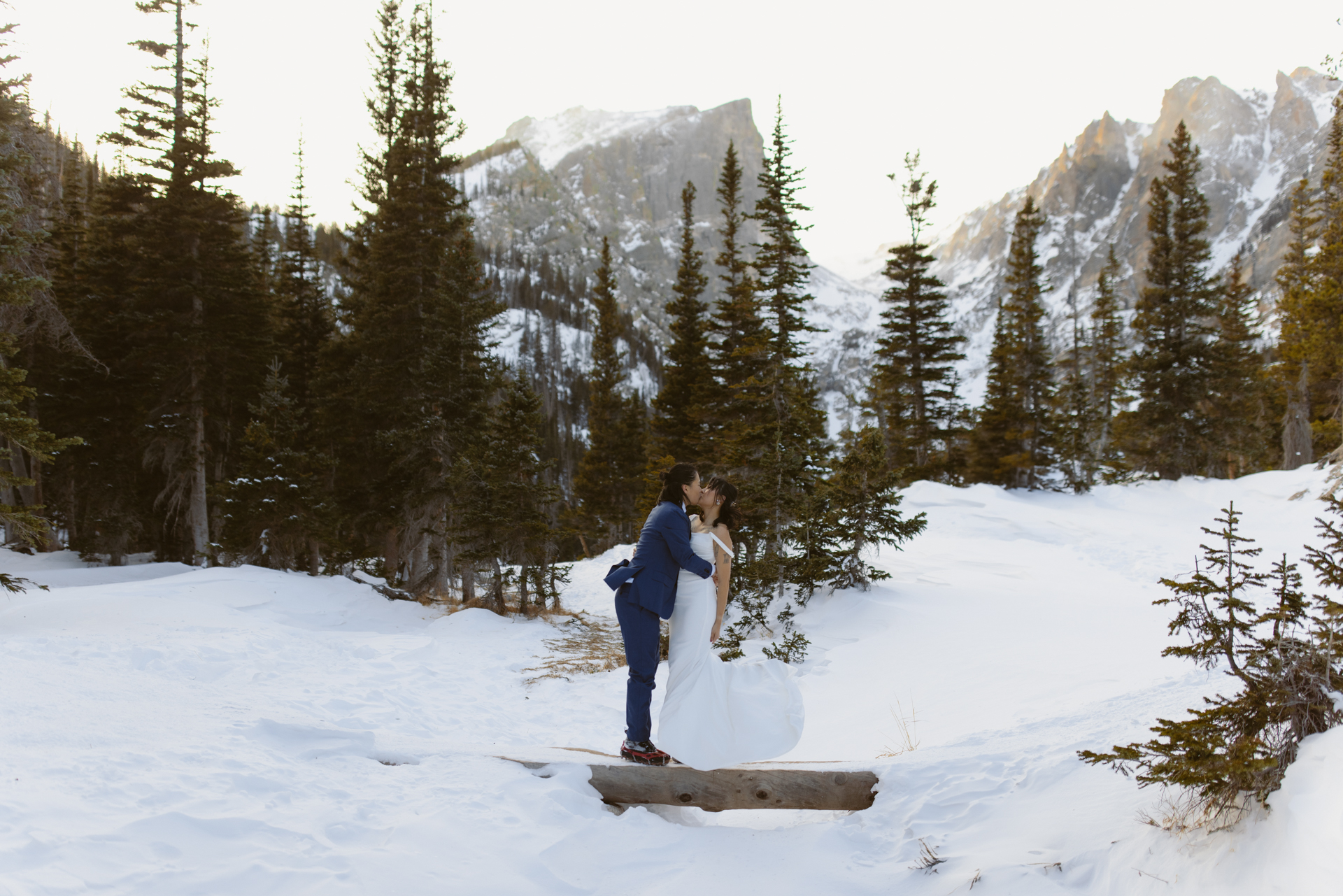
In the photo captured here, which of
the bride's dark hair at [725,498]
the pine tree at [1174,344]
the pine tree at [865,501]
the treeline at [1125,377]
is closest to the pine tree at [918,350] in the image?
the treeline at [1125,377]

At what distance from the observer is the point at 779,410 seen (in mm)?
14672

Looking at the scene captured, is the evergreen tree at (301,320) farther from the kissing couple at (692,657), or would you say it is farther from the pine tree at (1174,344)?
the pine tree at (1174,344)

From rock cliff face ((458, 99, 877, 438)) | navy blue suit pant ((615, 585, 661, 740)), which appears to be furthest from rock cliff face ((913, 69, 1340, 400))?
navy blue suit pant ((615, 585, 661, 740))

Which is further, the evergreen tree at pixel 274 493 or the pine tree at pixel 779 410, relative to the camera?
the evergreen tree at pixel 274 493

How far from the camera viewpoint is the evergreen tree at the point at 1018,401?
2327cm

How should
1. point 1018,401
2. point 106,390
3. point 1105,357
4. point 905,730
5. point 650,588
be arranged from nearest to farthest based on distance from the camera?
point 650,588 < point 905,730 < point 106,390 < point 1018,401 < point 1105,357

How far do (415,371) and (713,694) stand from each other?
14.0m

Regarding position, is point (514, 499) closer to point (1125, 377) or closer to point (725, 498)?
point (725, 498)

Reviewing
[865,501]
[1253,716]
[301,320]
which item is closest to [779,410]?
[865,501]

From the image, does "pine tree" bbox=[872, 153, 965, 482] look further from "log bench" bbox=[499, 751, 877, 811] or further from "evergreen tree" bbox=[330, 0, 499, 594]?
"log bench" bbox=[499, 751, 877, 811]

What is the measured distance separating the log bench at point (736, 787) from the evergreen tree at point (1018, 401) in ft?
69.3

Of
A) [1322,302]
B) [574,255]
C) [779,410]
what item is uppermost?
[574,255]

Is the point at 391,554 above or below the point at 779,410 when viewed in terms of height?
below

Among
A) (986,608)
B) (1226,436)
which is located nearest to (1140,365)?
(1226,436)
